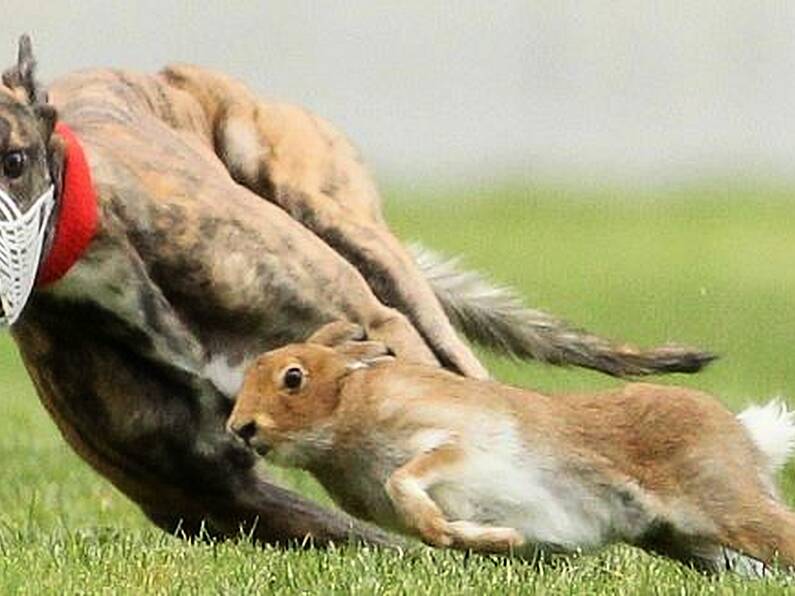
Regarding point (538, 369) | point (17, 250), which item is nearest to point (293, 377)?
point (17, 250)

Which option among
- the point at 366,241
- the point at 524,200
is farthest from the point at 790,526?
the point at 524,200

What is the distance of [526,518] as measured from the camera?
20.1 ft

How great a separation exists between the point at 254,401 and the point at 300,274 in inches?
30.0

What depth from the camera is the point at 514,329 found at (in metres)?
7.73

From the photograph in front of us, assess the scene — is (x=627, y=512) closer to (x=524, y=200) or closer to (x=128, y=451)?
(x=128, y=451)

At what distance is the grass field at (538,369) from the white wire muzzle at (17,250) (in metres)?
0.53

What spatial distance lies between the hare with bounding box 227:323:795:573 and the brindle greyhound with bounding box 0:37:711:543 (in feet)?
1.70

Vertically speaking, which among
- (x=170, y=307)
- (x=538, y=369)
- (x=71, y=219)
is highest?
(x=71, y=219)

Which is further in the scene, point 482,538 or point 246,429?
point 246,429

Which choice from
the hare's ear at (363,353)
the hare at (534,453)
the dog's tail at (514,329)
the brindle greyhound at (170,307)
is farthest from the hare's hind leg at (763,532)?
the dog's tail at (514,329)

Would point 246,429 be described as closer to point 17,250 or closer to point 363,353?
point 363,353

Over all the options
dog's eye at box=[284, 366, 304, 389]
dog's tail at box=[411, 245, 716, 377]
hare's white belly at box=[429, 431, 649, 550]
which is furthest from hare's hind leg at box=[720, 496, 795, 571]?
dog's tail at box=[411, 245, 716, 377]

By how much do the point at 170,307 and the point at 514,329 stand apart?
3.52 feet

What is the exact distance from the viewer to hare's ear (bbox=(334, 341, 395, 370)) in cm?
641
